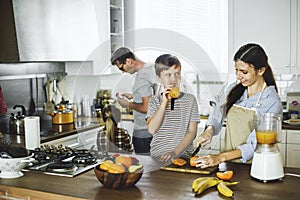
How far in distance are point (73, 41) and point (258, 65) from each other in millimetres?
1774

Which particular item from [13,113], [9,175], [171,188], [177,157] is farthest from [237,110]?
[13,113]

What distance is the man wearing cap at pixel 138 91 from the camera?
182 centimetres

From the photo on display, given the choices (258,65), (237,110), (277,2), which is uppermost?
(277,2)

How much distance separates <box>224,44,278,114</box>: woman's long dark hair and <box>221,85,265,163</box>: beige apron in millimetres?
48

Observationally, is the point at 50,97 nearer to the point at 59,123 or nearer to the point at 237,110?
the point at 59,123

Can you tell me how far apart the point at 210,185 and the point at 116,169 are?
39 cm

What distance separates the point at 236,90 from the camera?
8.27 ft

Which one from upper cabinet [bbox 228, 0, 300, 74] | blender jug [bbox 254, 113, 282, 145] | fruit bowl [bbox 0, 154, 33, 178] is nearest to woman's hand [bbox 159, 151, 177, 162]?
blender jug [bbox 254, 113, 282, 145]

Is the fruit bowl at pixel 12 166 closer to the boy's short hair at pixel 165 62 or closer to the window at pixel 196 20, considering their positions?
the boy's short hair at pixel 165 62

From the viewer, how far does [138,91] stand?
1.83 metres

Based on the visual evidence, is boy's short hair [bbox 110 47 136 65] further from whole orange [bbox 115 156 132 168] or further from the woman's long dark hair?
the woman's long dark hair

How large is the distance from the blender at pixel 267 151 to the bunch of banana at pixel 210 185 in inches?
5.9

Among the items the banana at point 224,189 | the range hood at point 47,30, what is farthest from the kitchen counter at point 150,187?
the range hood at point 47,30

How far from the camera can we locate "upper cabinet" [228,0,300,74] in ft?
11.7
